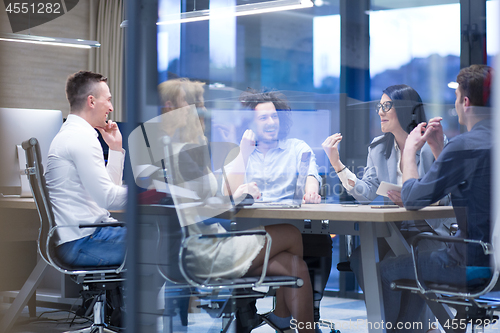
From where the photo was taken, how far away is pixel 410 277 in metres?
1.88

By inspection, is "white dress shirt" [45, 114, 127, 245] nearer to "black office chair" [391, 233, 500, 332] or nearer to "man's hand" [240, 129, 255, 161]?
"man's hand" [240, 129, 255, 161]

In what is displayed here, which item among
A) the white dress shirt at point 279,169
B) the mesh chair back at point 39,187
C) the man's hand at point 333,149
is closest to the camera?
the white dress shirt at point 279,169

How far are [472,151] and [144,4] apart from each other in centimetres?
118

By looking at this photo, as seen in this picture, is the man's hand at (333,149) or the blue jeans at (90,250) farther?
the man's hand at (333,149)

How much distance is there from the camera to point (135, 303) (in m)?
1.58

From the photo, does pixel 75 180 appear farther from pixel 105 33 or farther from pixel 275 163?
pixel 105 33

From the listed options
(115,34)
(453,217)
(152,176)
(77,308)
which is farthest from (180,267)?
(115,34)

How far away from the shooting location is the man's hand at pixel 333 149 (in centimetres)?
263

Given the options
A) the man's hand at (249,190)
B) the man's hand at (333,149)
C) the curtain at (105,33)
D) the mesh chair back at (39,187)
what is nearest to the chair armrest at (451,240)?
the man's hand at (249,190)

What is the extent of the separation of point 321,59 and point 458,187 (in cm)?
116

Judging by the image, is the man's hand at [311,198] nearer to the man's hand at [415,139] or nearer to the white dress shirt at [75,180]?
the man's hand at [415,139]

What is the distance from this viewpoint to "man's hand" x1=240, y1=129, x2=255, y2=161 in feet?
6.36

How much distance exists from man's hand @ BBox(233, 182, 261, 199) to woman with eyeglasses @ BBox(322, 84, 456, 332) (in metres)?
0.46

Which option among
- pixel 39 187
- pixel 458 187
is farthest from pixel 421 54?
pixel 39 187
